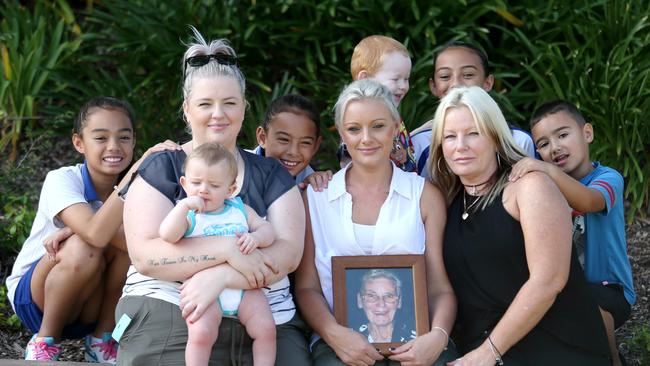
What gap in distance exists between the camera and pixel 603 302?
14.1 ft

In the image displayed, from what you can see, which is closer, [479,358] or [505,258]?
[479,358]

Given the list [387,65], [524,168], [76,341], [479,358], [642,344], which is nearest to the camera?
[479,358]

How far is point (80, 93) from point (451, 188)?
13.4ft

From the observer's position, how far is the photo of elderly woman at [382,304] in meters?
3.92

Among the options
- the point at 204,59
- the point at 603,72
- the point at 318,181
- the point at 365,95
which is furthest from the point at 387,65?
the point at 603,72

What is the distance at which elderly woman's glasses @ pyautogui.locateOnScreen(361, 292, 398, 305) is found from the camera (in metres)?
3.97

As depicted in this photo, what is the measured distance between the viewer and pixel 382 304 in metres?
3.96

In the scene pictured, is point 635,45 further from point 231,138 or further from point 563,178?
point 231,138

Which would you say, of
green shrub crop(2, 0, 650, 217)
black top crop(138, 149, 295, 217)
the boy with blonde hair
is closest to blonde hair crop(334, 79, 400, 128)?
black top crop(138, 149, 295, 217)

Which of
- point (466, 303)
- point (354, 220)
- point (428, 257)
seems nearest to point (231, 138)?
point (354, 220)

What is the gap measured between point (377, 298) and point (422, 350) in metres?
0.32

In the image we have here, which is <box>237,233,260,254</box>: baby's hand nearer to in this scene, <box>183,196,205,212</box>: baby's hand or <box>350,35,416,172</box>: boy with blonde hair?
<box>183,196,205,212</box>: baby's hand

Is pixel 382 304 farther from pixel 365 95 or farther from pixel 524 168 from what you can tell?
pixel 365 95

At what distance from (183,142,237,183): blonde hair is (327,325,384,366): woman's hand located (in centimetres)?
82
